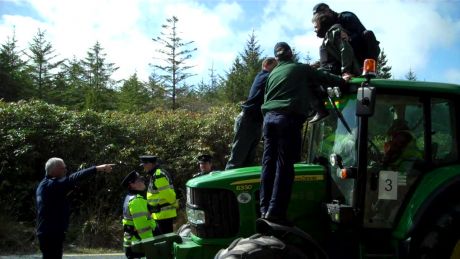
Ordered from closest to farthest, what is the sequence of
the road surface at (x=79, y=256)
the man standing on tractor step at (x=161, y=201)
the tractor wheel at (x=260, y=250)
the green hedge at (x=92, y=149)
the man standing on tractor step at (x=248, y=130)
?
the tractor wheel at (x=260, y=250) → the man standing on tractor step at (x=248, y=130) → the man standing on tractor step at (x=161, y=201) → the road surface at (x=79, y=256) → the green hedge at (x=92, y=149)

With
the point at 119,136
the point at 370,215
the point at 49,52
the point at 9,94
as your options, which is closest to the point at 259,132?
the point at 370,215

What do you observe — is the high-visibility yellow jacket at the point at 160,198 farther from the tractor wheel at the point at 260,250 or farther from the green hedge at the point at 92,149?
the tractor wheel at the point at 260,250

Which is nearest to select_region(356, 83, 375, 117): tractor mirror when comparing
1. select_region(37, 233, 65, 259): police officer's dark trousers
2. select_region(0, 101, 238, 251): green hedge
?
select_region(37, 233, 65, 259): police officer's dark trousers

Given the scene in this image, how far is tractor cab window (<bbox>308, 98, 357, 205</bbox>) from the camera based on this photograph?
4797 mm

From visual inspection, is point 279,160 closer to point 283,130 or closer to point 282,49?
point 283,130

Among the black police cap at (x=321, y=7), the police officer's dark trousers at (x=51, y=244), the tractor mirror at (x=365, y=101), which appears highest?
the black police cap at (x=321, y=7)

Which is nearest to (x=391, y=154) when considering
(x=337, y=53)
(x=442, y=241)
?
(x=442, y=241)

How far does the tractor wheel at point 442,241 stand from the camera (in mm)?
4637

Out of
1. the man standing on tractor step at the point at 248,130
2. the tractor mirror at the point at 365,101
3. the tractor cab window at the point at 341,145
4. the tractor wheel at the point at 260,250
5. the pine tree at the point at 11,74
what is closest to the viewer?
the tractor wheel at the point at 260,250

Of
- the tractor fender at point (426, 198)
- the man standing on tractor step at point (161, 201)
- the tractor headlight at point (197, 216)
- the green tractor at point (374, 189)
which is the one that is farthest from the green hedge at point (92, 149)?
→ the tractor fender at point (426, 198)

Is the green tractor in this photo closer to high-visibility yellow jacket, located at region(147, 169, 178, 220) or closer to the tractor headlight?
the tractor headlight

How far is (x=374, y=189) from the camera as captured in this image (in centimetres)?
481

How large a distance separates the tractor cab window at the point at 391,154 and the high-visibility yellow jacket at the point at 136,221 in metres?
3.04

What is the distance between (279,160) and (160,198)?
373 centimetres
